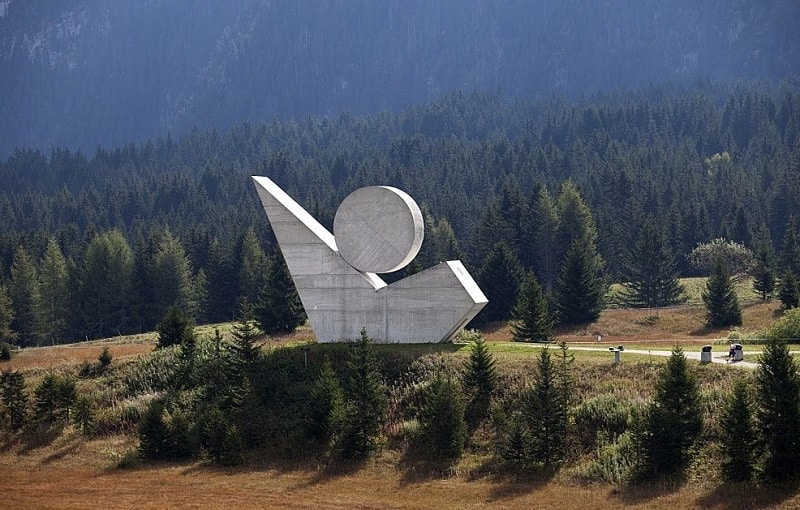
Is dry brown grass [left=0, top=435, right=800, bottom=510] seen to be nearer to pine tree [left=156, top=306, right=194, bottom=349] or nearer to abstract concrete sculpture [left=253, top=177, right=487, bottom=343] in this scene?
abstract concrete sculpture [left=253, top=177, right=487, bottom=343]

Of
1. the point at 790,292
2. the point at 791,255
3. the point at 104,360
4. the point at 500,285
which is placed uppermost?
the point at 791,255

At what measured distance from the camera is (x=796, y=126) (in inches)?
5679

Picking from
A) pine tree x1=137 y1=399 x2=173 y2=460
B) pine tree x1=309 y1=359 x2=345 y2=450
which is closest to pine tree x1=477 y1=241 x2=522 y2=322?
pine tree x1=309 y1=359 x2=345 y2=450

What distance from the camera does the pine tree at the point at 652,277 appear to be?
221ft

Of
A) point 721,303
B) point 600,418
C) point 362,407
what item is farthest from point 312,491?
point 721,303

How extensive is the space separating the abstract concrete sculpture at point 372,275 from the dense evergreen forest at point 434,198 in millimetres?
17943

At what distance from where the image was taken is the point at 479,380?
3117 centimetres

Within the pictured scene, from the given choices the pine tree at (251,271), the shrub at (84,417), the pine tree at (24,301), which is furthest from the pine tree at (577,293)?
the pine tree at (24,301)

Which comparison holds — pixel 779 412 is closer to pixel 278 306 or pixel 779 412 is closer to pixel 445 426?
pixel 445 426

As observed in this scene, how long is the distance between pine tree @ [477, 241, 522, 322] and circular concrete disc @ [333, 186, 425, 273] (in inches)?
965

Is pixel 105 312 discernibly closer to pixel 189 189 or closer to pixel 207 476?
pixel 207 476

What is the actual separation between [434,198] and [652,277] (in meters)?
51.5

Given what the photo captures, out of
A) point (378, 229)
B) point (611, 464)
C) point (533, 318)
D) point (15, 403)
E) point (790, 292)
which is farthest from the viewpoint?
point (790, 292)

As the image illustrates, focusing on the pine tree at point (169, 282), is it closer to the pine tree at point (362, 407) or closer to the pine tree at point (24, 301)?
the pine tree at point (24, 301)
